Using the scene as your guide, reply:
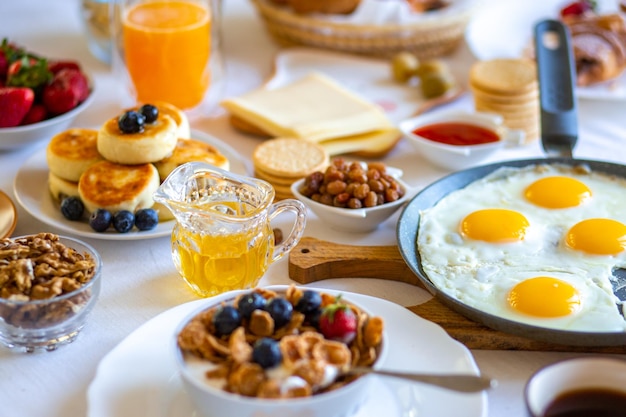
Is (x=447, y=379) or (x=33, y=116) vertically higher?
(x=447, y=379)

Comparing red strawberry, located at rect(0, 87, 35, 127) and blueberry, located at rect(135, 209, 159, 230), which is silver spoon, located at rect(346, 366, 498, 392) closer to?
blueberry, located at rect(135, 209, 159, 230)

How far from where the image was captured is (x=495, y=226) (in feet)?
5.42

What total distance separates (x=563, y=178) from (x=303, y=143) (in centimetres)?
64

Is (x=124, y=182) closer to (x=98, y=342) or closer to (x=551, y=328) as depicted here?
(x=98, y=342)

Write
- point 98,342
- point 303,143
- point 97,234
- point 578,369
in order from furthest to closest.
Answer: point 303,143, point 97,234, point 98,342, point 578,369

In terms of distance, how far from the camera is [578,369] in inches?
43.3

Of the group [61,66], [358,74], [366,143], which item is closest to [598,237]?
[366,143]

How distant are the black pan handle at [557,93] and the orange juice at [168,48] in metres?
0.95

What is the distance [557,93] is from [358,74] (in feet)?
2.58

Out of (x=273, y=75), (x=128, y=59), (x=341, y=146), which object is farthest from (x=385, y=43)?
(x=128, y=59)

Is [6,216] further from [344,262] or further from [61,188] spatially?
[344,262]

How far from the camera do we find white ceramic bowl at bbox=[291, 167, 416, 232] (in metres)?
1.71

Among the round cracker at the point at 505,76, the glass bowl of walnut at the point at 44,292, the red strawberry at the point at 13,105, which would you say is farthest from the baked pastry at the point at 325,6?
the glass bowl of walnut at the point at 44,292

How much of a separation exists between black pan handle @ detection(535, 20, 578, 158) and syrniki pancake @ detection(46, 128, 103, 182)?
1105 mm
